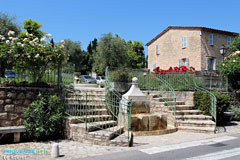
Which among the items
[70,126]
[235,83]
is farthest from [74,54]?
[70,126]

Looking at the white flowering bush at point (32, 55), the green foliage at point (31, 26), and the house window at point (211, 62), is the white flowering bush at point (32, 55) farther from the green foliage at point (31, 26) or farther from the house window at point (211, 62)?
the house window at point (211, 62)

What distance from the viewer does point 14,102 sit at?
21.7 ft

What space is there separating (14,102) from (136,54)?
124ft

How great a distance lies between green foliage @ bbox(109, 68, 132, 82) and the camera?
36.5ft

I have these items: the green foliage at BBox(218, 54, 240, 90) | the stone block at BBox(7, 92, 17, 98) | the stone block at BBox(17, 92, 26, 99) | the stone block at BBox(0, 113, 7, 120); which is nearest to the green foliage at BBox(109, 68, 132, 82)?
the stone block at BBox(17, 92, 26, 99)

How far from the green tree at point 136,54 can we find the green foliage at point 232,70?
2972 centimetres

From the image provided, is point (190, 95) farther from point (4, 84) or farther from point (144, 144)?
point (4, 84)

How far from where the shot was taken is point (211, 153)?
514 cm

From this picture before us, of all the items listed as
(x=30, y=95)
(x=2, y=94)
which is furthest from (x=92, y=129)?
(x=2, y=94)

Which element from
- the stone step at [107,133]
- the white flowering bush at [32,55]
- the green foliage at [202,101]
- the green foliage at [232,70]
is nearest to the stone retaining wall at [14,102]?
the white flowering bush at [32,55]

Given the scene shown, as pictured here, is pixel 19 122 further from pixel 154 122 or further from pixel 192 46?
pixel 192 46

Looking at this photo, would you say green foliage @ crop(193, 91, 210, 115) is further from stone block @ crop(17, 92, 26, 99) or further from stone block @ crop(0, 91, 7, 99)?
stone block @ crop(0, 91, 7, 99)

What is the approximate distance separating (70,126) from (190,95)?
652cm

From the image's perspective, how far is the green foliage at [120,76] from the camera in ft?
36.5
